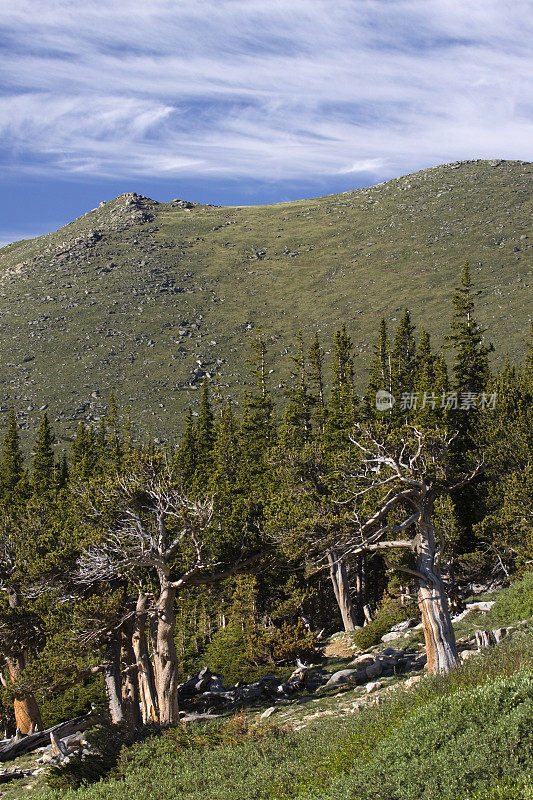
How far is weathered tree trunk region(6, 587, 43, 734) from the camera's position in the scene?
79.3ft

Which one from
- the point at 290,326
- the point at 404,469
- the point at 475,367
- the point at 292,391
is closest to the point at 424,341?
the point at 475,367

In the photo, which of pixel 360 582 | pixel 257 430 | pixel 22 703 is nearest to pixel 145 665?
pixel 22 703

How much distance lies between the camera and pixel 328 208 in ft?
632

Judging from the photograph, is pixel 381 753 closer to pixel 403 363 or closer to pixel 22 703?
pixel 22 703

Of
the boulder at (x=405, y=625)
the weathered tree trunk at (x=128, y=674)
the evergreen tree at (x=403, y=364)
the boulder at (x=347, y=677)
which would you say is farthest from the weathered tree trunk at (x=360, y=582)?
the weathered tree trunk at (x=128, y=674)

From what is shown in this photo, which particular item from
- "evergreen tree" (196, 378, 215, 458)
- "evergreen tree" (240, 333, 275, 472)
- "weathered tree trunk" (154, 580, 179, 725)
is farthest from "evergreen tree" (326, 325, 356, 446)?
"weathered tree trunk" (154, 580, 179, 725)

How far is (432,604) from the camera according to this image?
55.1 ft

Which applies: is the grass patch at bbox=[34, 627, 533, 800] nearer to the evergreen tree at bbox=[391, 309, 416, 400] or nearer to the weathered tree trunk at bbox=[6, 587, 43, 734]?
the weathered tree trunk at bbox=[6, 587, 43, 734]

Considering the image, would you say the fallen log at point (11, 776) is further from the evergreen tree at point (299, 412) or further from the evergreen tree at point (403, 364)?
the evergreen tree at point (403, 364)

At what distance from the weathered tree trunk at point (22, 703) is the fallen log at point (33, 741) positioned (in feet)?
2.68

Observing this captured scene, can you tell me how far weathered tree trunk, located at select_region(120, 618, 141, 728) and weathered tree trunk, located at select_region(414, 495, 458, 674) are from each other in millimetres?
10678

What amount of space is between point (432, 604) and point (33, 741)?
55.3ft

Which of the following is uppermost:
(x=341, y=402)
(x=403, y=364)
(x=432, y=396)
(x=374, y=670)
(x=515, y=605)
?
(x=403, y=364)

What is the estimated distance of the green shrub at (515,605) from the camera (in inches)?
862
